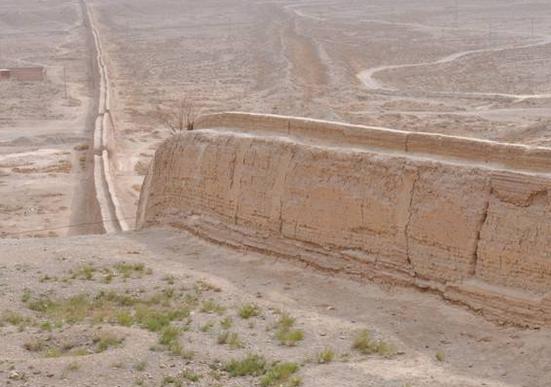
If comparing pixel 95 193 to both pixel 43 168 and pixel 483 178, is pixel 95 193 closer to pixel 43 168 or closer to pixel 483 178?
pixel 43 168

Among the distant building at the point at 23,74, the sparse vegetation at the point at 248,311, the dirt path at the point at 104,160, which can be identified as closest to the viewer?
the sparse vegetation at the point at 248,311

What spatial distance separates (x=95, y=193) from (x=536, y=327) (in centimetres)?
1706

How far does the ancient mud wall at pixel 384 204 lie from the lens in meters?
9.75

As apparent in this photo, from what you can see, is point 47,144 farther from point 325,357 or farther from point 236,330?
point 325,357

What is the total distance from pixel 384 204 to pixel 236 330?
238cm

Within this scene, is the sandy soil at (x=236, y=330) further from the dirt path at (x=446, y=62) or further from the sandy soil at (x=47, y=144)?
the dirt path at (x=446, y=62)

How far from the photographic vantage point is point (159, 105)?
131 ft

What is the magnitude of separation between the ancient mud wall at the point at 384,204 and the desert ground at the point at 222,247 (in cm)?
31

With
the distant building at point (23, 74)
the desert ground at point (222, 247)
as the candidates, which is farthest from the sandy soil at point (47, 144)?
the distant building at point (23, 74)

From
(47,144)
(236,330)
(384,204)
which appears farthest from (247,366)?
(47,144)

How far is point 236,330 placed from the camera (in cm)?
1025

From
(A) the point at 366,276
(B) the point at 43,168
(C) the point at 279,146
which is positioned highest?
(C) the point at 279,146

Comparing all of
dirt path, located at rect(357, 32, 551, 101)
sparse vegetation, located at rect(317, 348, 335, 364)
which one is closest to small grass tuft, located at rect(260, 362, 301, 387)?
sparse vegetation, located at rect(317, 348, 335, 364)

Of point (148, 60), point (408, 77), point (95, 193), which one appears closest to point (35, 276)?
point (95, 193)
